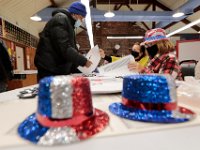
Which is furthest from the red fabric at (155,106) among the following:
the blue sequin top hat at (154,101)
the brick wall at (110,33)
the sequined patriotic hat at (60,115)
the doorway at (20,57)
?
the brick wall at (110,33)

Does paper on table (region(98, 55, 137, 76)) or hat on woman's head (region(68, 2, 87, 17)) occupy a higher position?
hat on woman's head (region(68, 2, 87, 17))

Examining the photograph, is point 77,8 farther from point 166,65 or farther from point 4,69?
point 4,69

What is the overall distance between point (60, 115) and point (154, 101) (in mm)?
208

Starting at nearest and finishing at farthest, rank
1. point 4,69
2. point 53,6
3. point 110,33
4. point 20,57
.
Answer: point 4,69, point 20,57, point 53,6, point 110,33

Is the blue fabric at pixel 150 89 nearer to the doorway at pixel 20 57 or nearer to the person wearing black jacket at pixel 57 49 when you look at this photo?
the person wearing black jacket at pixel 57 49

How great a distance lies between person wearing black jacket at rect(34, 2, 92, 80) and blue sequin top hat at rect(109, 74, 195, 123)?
1.19 m

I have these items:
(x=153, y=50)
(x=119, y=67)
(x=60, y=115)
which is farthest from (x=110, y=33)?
(x=60, y=115)

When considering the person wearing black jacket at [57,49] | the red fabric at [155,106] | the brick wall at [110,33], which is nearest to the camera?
the red fabric at [155,106]

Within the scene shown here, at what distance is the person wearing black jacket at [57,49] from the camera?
5.37 feet

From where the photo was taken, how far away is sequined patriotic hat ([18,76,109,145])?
37 centimetres

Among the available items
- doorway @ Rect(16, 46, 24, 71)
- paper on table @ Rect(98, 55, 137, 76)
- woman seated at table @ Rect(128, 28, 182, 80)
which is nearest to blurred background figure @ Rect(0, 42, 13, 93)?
paper on table @ Rect(98, 55, 137, 76)

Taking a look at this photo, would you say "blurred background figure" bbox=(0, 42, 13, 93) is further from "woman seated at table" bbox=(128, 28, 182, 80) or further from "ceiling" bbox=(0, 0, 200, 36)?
"ceiling" bbox=(0, 0, 200, 36)

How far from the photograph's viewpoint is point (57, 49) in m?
1.73

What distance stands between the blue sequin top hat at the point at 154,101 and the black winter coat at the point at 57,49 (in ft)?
3.89
